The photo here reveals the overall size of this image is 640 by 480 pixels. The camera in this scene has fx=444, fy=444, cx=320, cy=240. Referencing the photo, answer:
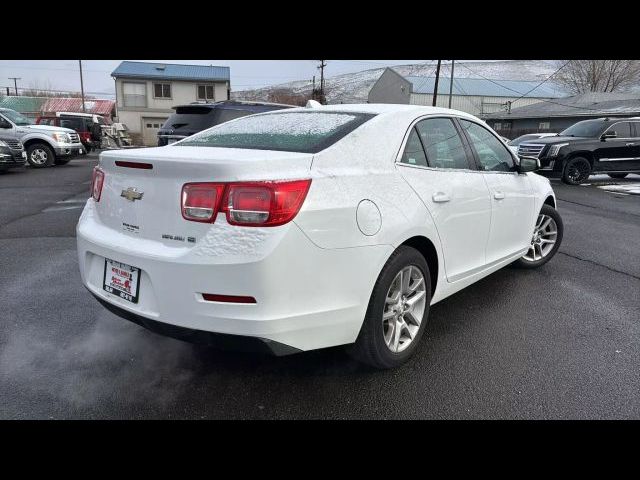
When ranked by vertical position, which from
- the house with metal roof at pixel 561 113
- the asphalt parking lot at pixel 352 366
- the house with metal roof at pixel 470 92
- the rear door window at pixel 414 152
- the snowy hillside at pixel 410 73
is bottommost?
the asphalt parking lot at pixel 352 366

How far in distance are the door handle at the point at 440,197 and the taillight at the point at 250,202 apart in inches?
40.9

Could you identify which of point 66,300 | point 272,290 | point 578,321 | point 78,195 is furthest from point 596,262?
point 78,195

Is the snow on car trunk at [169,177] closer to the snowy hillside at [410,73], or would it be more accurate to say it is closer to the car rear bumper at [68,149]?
the car rear bumper at [68,149]

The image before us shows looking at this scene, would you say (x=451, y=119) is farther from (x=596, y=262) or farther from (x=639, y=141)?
(x=639, y=141)

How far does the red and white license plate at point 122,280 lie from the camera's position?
7.23 ft

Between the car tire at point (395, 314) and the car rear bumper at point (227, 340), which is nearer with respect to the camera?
the car rear bumper at point (227, 340)

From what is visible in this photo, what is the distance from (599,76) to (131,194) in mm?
65276

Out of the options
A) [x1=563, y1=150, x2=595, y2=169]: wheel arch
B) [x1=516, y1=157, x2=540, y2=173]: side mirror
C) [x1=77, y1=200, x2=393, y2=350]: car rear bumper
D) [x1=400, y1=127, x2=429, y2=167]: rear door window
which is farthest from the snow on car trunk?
[x1=563, y1=150, x2=595, y2=169]: wheel arch

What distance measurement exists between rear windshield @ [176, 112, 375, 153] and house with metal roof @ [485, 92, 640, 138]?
36.2 meters

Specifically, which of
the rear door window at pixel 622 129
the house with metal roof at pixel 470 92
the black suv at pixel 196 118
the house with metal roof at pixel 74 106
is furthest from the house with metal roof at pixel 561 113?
the house with metal roof at pixel 74 106

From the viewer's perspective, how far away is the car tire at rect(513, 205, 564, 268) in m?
4.51

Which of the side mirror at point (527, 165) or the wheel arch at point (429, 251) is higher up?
the side mirror at point (527, 165)

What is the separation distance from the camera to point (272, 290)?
1944 mm
